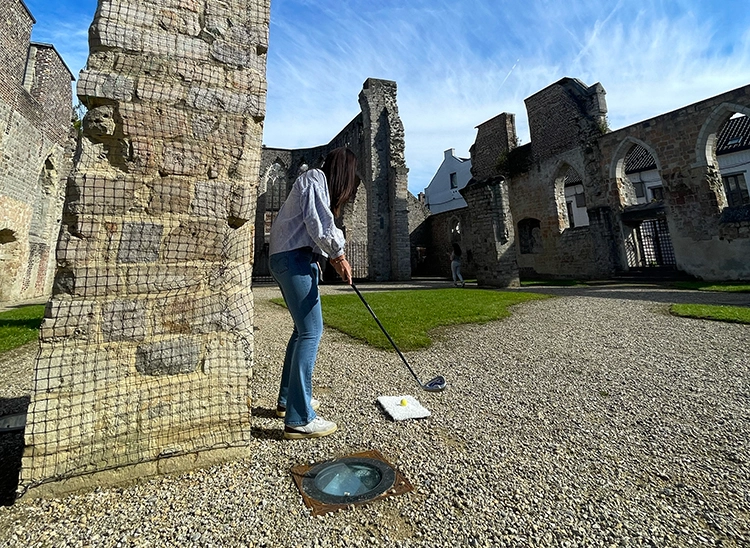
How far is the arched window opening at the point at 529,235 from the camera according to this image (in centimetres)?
2017

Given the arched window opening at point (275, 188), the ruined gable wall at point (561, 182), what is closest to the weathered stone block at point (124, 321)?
the ruined gable wall at point (561, 182)

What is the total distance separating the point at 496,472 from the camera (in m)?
1.72


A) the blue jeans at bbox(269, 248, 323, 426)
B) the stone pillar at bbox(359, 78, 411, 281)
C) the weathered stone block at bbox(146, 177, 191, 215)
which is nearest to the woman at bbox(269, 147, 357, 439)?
the blue jeans at bbox(269, 248, 323, 426)

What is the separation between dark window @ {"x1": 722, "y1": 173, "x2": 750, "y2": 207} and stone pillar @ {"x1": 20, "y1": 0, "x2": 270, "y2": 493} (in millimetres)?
31978

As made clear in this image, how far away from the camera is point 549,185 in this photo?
18406 mm

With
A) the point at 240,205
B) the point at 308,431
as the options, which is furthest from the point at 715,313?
the point at 240,205

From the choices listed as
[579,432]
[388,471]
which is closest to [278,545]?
[388,471]

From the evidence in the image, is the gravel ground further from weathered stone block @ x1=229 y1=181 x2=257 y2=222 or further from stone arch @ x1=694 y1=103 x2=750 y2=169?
stone arch @ x1=694 y1=103 x2=750 y2=169

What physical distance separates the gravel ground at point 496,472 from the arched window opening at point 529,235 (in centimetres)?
1767

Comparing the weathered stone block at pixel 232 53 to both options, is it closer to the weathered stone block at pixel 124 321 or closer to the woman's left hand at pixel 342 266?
the woman's left hand at pixel 342 266

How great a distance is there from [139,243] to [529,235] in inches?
845

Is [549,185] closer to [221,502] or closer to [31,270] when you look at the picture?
[221,502]

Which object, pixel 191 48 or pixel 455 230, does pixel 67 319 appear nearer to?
pixel 191 48

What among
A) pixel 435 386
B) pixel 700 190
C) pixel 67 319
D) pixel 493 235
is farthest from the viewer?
pixel 700 190
